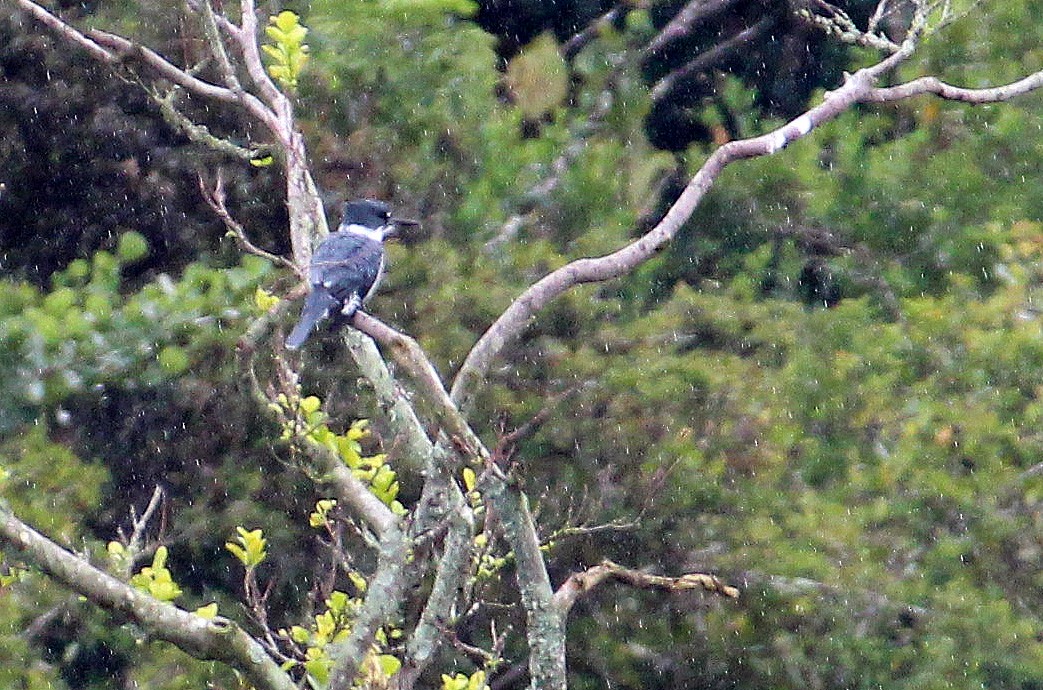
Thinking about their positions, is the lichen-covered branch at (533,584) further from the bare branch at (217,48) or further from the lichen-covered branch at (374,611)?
the bare branch at (217,48)

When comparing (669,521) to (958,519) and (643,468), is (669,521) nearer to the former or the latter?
(643,468)

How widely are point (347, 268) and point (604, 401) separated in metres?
1.42

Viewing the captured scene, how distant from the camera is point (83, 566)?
8.70 feet

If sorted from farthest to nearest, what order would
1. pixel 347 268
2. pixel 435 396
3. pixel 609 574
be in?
pixel 347 268 → pixel 609 574 → pixel 435 396

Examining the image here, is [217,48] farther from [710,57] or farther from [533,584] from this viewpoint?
[710,57]

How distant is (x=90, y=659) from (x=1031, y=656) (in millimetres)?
3456

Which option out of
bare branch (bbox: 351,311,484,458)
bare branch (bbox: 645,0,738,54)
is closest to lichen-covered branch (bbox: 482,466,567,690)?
bare branch (bbox: 351,311,484,458)

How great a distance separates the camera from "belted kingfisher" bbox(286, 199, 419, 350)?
3.93 metres

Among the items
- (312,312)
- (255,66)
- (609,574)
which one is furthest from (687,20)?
(609,574)

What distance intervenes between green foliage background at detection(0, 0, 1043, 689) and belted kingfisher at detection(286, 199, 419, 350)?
37 cm

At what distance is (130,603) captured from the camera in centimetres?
266

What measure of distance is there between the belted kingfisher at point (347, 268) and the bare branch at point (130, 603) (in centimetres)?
112

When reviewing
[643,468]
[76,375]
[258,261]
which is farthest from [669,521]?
[76,375]

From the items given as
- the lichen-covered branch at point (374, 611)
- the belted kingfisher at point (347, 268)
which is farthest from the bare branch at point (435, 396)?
the belted kingfisher at point (347, 268)
